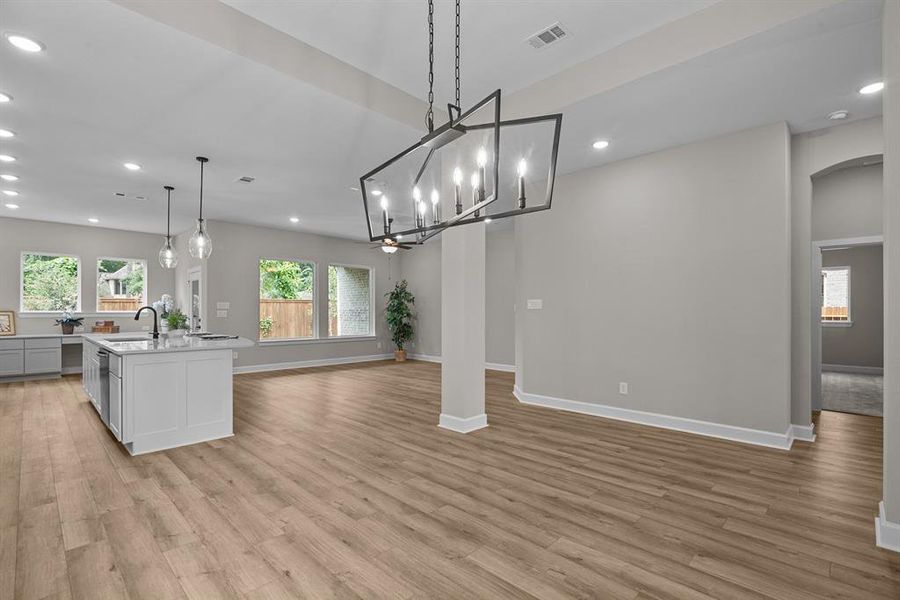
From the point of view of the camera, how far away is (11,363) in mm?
7125

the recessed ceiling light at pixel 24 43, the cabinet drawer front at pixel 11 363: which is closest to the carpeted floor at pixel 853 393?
the recessed ceiling light at pixel 24 43

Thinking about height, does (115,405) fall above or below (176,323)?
below

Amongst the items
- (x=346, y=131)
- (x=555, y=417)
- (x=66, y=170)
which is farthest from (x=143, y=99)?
(x=555, y=417)

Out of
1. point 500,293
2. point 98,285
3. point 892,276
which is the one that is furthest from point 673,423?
point 98,285

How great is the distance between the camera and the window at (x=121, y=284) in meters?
8.52

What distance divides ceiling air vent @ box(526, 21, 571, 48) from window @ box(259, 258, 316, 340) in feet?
23.7

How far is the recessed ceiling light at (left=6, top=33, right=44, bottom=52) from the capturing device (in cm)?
Result: 261

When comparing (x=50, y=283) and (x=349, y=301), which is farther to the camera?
(x=349, y=301)

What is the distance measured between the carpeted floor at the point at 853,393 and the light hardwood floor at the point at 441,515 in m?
1.19

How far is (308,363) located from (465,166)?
26.6 feet

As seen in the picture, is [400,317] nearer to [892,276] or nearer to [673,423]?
[673,423]

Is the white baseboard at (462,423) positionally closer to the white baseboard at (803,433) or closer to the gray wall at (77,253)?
the white baseboard at (803,433)

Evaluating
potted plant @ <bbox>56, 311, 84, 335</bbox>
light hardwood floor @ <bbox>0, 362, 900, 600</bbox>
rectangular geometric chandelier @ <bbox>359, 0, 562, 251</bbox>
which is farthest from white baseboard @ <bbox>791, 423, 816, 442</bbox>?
potted plant @ <bbox>56, 311, 84, 335</bbox>

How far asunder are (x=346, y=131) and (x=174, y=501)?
328cm
